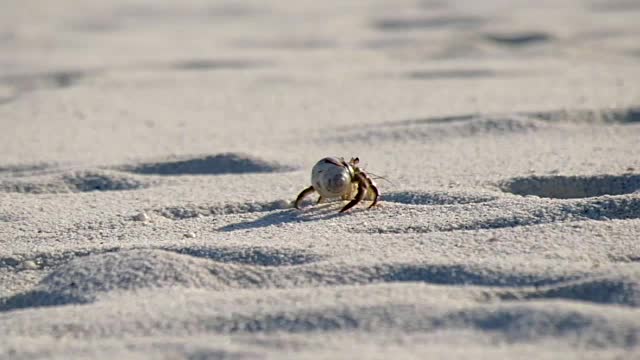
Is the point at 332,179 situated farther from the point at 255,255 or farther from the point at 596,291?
the point at 596,291

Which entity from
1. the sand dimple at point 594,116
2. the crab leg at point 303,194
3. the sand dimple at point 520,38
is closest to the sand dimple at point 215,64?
the sand dimple at point 520,38

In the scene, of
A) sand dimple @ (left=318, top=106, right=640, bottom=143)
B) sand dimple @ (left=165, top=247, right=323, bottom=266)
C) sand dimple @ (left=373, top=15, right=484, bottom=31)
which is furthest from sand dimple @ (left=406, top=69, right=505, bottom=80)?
sand dimple @ (left=165, top=247, right=323, bottom=266)

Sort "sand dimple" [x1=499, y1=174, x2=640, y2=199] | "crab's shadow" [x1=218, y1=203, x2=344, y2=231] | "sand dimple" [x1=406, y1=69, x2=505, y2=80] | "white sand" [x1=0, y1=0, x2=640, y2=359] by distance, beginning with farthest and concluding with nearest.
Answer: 1. "sand dimple" [x1=406, y1=69, x2=505, y2=80]
2. "sand dimple" [x1=499, y1=174, x2=640, y2=199]
3. "crab's shadow" [x1=218, y1=203, x2=344, y2=231]
4. "white sand" [x1=0, y1=0, x2=640, y2=359]

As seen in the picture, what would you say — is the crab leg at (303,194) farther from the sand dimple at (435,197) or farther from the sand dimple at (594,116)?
the sand dimple at (594,116)

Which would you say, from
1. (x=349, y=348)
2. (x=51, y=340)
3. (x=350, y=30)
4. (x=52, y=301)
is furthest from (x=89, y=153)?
(x=350, y=30)

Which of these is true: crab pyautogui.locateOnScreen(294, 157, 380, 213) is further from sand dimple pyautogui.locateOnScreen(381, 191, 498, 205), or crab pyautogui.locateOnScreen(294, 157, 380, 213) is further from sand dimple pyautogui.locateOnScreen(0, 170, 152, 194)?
sand dimple pyautogui.locateOnScreen(0, 170, 152, 194)

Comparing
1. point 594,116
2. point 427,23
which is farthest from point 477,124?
point 427,23

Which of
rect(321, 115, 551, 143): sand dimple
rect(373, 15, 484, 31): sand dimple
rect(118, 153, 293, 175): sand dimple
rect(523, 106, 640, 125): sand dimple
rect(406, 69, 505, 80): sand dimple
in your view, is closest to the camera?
rect(118, 153, 293, 175): sand dimple
